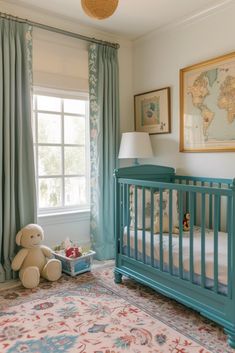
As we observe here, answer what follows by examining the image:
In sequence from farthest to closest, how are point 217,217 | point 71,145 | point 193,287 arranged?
point 71,145 → point 193,287 → point 217,217

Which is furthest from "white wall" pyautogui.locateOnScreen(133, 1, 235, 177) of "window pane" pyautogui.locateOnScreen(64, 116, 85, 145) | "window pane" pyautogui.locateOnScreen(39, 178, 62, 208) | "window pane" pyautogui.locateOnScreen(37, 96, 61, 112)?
"window pane" pyautogui.locateOnScreen(39, 178, 62, 208)

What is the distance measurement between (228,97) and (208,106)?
0.68ft

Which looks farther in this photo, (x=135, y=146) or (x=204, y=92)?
(x=135, y=146)

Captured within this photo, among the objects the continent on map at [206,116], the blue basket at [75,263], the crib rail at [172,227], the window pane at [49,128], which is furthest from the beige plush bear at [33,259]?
the continent on map at [206,116]

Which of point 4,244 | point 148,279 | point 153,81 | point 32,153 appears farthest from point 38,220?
point 153,81

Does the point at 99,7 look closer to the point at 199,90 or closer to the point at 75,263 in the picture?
the point at 199,90

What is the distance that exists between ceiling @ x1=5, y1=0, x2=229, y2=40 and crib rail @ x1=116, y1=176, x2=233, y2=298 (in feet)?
5.03

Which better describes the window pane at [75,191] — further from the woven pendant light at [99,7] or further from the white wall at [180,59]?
the woven pendant light at [99,7]

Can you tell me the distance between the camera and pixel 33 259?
269cm

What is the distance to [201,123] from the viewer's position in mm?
2902

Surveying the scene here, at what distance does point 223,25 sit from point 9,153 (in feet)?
7.04

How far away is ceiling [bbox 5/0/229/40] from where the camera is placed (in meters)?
2.71

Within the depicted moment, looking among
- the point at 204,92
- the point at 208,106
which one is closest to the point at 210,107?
the point at 208,106

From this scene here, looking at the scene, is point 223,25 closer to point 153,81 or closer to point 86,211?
point 153,81
